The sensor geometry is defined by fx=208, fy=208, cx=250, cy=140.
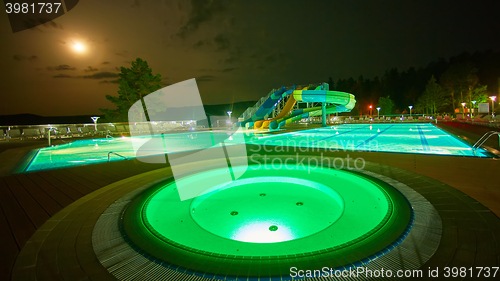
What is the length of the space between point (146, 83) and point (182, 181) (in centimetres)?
2361

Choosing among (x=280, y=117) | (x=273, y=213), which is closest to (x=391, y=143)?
(x=273, y=213)

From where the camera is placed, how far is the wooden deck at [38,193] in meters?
2.20

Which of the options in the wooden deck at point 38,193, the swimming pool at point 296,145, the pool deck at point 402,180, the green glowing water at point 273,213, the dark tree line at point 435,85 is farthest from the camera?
the dark tree line at point 435,85

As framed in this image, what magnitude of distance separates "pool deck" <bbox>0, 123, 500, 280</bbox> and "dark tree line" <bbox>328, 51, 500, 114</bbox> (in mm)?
40758

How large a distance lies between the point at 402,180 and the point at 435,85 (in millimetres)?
44962

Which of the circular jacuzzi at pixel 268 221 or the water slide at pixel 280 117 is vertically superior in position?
the water slide at pixel 280 117

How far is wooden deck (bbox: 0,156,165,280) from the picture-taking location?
2.20 metres

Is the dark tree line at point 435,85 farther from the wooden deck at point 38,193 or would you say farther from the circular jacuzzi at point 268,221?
the wooden deck at point 38,193

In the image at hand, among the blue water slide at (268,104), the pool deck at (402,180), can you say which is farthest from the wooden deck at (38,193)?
the blue water slide at (268,104)

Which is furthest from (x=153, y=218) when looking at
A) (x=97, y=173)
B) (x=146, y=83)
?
(x=146, y=83)

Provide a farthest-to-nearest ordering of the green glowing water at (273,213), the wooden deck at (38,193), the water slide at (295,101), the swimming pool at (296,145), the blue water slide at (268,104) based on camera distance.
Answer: the blue water slide at (268,104) < the water slide at (295,101) < the swimming pool at (296,145) < the green glowing water at (273,213) < the wooden deck at (38,193)

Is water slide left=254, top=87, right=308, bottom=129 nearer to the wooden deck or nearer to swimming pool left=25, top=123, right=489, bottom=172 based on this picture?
swimming pool left=25, top=123, right=489, bottom=172

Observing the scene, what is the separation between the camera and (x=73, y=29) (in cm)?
1292

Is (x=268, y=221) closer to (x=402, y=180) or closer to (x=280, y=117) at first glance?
(x=402, y=180)
